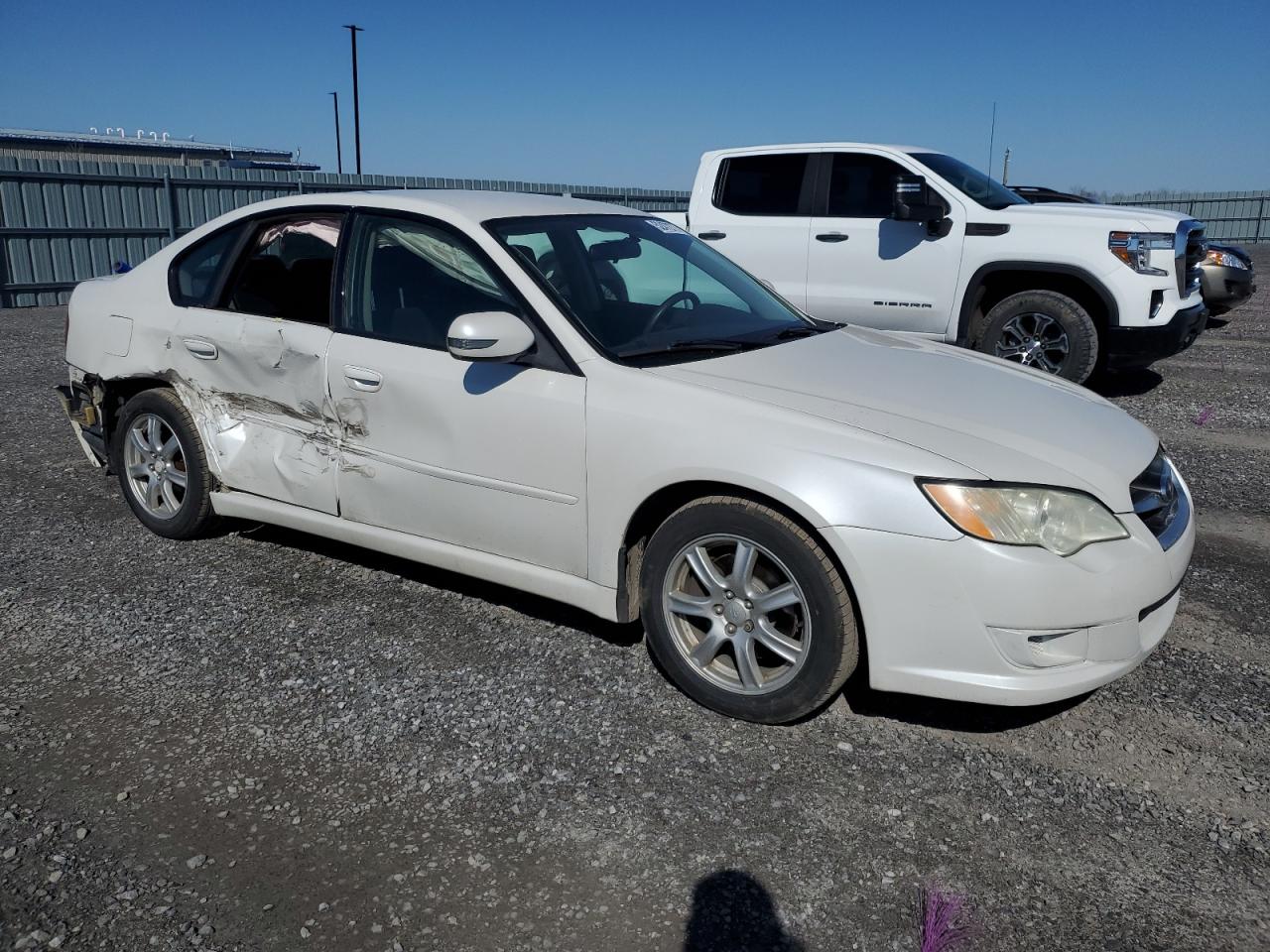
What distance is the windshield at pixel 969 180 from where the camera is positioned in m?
8.16

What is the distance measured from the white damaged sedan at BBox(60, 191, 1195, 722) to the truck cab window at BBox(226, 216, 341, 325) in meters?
0.01

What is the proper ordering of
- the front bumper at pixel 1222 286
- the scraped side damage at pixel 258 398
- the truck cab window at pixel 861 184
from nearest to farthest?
the scraped side damage at pixel 258 398, the truck cab window at pixel 861 184, the front bumper at pixel 1222 286

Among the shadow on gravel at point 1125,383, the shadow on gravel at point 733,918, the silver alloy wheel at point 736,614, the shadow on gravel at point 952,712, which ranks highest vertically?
the silver alloy wheel at point 736,614

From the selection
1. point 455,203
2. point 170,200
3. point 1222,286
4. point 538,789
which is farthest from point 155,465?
point 170,200

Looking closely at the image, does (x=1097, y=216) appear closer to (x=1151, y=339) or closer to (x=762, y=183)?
(x=1151, y=339)

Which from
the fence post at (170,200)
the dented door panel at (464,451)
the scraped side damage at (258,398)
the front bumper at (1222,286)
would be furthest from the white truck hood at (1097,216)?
the fence post at (170,200)

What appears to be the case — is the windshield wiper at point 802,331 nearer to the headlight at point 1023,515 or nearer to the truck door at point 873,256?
the headlight at point 1023,515

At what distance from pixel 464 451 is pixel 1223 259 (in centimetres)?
999

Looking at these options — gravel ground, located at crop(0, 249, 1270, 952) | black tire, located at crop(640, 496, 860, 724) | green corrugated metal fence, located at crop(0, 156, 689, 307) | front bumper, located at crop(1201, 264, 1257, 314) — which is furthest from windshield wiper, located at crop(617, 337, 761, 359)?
green corrugated metal fence, located at crop(0, 156, 689, 307)

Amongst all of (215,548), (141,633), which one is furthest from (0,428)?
(141,633)

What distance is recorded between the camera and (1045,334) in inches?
316

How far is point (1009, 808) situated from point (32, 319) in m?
14.8

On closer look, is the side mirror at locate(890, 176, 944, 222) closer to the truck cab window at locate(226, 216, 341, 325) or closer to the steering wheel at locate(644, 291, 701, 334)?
the steering wheel at locate(644, 291, 701, 334)

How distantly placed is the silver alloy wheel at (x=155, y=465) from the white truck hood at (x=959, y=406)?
2.60 metres
